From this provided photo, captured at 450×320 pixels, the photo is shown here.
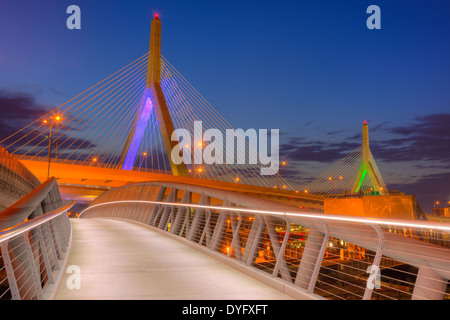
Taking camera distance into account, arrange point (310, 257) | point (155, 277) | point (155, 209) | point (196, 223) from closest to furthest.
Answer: point (310, 257) → point (155, 277) → point (196, 223) → point (155, 209)

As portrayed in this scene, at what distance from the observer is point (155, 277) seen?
222 inches

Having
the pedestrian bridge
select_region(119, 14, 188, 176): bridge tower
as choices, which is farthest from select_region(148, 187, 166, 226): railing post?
select_region(119, 14, 188, 176): bridge tower

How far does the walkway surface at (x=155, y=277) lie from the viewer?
4.55 metres

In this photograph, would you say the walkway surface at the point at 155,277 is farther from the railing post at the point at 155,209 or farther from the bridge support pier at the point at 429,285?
the railing post at the point at 155,209

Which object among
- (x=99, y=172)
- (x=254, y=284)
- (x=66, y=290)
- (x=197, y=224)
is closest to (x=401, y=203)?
(x=197, y=224)

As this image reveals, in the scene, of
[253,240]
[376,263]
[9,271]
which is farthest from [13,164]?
[376,263]

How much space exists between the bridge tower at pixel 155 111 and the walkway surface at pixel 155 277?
26.1 metres

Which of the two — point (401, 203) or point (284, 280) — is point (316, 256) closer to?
point (284, 280)

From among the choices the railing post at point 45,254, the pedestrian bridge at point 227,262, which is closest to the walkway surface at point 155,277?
the pedestrian bridge at point 227,262

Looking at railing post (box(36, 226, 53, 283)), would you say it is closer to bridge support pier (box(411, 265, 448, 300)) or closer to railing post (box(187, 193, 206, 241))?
bridge support pier (box(411, 265, 448, 300))

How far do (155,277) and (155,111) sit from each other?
31.9 metres

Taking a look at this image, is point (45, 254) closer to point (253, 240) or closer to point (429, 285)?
point (253, 240)

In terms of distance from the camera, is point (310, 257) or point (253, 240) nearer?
point (310, 257)
